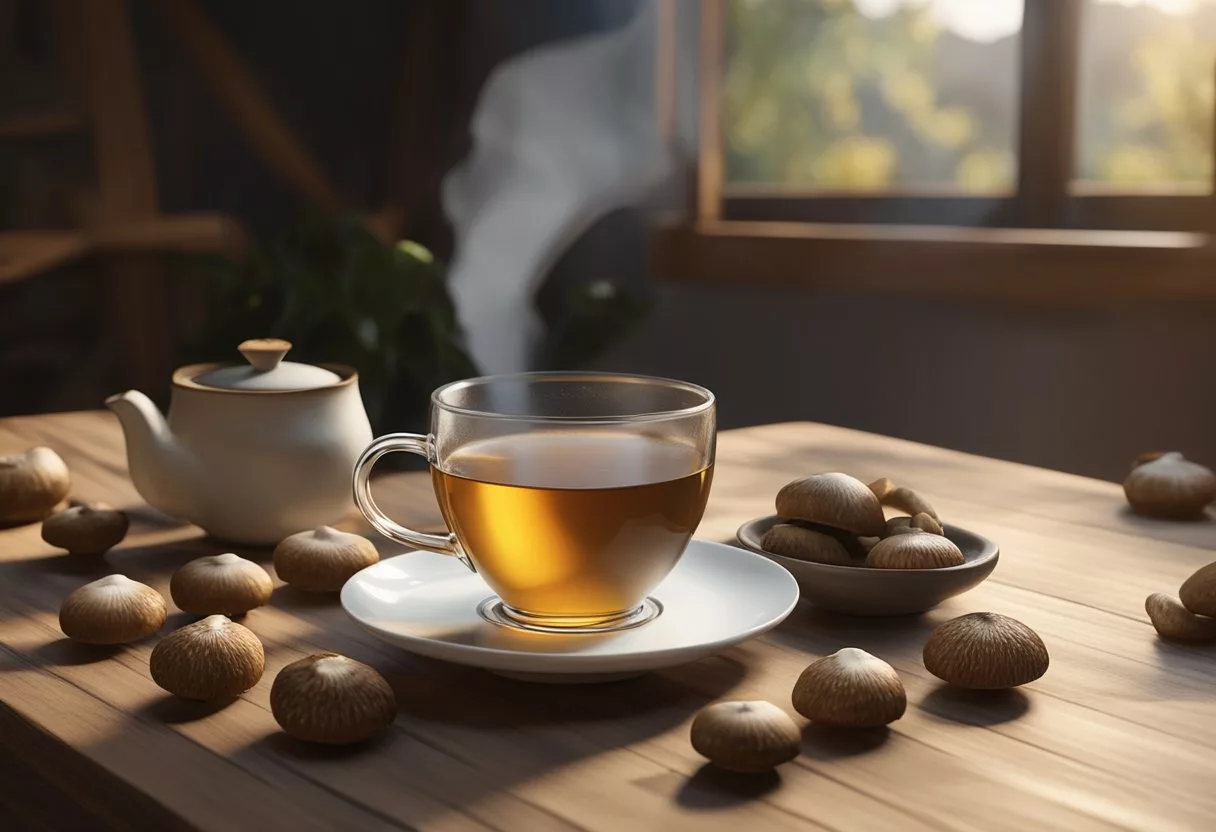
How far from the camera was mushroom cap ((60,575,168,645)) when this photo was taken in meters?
0.64

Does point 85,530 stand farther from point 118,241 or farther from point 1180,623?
point 118,241

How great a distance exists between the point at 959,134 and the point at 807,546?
1849mm

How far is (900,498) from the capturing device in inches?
32.7

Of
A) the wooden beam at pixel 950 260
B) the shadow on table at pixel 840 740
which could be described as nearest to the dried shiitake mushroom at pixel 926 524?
the shadow on table at pixel 840 740

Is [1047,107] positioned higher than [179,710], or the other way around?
[1047,107]

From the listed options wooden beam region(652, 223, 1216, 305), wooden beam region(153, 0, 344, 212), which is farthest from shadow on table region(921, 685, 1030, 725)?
wooden beam region(153, 0, 344, 212)

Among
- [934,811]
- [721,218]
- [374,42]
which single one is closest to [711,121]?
[721,218]

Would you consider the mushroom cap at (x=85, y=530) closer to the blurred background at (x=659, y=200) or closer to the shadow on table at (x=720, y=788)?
the shadow on table at (x=720, y=788)

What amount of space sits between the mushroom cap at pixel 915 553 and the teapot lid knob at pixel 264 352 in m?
0.40

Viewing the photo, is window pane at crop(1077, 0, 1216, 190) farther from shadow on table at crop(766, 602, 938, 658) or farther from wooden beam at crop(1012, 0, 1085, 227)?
shadow on table at crop(766, 602, 938, 658)

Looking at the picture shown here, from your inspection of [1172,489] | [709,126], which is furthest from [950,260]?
[1172,489]

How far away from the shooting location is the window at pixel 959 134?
2.11m

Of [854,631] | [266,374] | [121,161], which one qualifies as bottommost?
[854,631]

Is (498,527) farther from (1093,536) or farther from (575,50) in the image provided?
(575,50)
